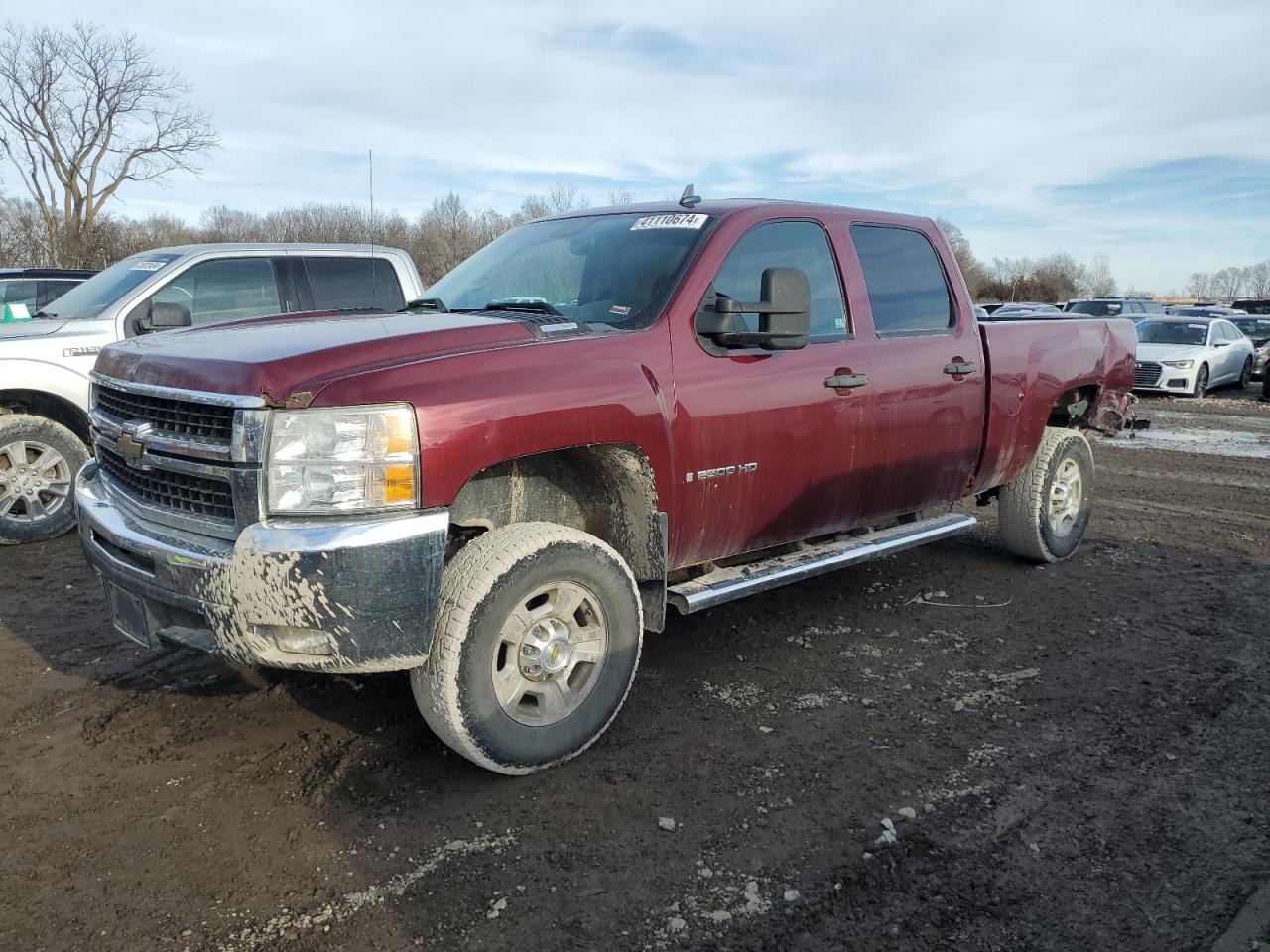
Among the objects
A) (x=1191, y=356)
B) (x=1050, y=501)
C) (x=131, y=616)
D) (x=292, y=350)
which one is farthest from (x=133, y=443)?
(x=1191, y=356)

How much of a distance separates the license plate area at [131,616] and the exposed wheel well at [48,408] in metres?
3.73

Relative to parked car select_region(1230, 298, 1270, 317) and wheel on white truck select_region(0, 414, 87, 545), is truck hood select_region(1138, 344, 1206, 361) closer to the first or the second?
wheel on white truck select_region(0, 414, 87, 545)

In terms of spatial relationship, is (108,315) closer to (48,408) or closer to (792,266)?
(48,408)

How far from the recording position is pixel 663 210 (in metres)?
4.29

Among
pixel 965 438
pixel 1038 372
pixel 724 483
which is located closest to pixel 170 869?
pixel 724 483

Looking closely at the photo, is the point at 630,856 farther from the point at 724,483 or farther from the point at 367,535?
the point at 724,483

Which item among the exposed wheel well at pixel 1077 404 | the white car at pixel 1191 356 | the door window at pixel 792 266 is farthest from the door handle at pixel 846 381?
the white car at pixel 1191 356

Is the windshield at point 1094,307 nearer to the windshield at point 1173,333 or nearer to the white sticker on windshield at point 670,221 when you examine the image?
the windshield at point 1173,333

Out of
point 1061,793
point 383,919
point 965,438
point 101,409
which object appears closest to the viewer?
point 383,919

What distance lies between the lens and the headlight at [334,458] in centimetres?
281

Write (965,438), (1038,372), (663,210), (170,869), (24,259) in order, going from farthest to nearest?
(24,259), (1038,372), (965,438), (663,210), (170,869)

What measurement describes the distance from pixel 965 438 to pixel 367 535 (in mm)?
3446

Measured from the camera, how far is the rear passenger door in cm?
447

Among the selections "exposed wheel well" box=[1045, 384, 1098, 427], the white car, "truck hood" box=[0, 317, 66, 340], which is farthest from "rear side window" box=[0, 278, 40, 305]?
the white car
